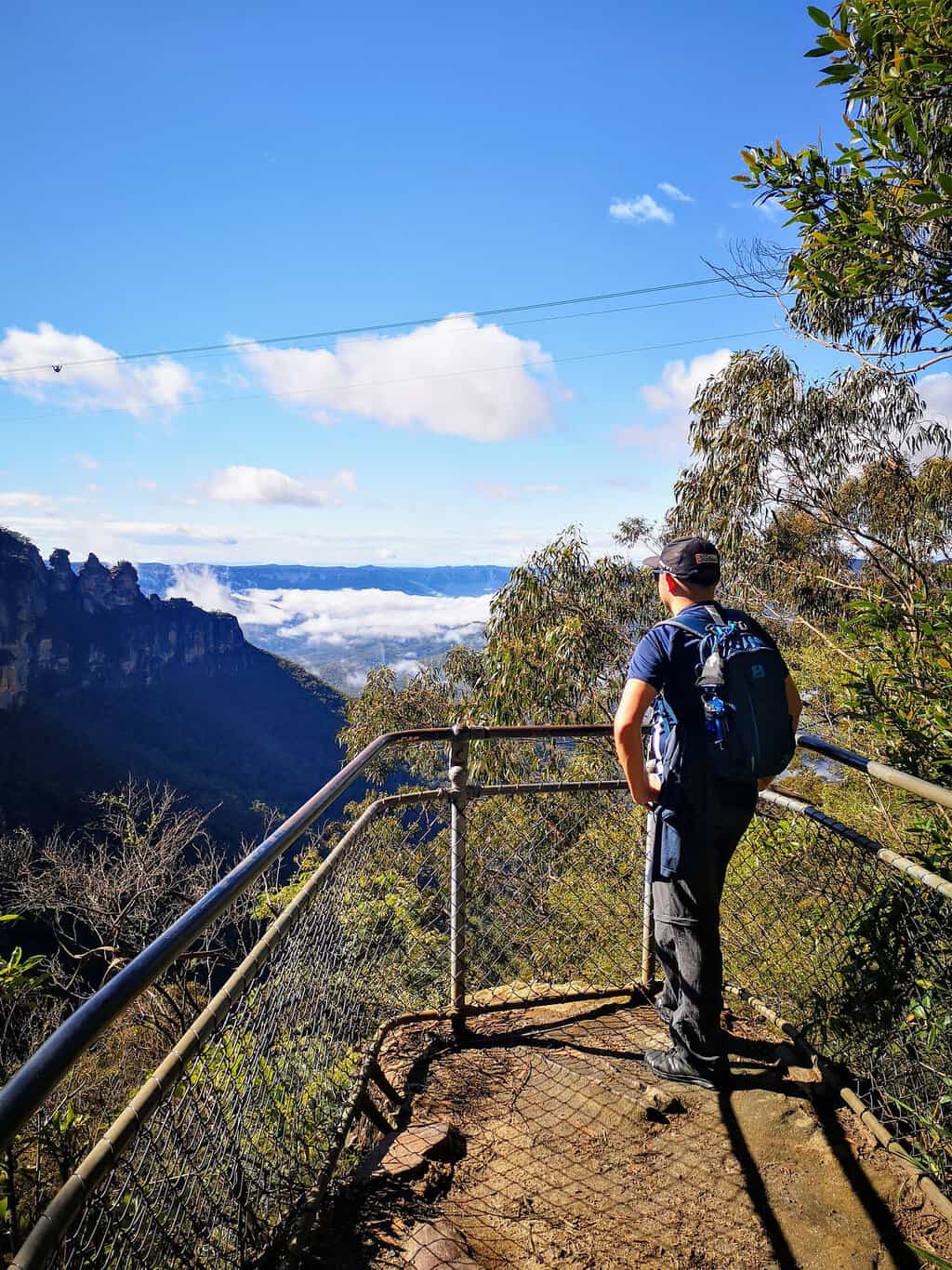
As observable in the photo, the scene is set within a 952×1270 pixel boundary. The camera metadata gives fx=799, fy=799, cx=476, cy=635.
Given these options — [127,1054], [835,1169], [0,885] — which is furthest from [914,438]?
[0,885]

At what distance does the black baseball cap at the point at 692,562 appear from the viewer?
2270mm

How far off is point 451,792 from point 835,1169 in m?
1.42

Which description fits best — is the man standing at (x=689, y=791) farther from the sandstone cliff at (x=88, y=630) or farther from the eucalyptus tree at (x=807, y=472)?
the sandstone cliff at (x=88, y=630)

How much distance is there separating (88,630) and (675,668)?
5964 centimetres

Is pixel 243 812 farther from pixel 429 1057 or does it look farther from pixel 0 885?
pixel 429 1057

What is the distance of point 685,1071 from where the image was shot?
235 centimetres

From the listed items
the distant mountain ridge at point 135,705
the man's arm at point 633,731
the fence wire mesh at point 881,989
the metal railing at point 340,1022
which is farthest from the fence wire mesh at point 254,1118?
the distant mountain ridge at point 135,705

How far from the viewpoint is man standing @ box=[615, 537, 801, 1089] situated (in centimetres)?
214

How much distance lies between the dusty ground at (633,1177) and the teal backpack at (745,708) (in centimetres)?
95

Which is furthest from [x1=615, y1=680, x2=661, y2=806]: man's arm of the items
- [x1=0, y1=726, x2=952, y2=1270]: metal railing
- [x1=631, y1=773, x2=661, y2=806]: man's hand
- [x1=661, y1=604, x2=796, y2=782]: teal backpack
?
[x1=0, y1=726, x2=952, y2=1270]: metal railing

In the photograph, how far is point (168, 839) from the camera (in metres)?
13.8

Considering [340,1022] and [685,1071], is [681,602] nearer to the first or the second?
[685,1071]

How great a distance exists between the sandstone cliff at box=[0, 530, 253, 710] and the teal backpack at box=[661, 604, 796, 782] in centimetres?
4819

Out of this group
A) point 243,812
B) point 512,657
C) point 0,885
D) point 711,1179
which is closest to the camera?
point 711,1179
